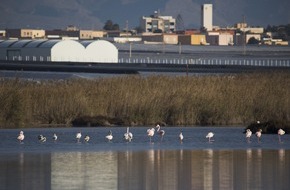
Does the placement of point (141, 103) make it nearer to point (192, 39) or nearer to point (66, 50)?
point (66, 50)

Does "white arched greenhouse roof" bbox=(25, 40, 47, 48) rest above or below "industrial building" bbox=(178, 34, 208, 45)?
above

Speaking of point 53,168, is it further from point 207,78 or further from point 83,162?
point 207,78

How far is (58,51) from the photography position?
10306 cm

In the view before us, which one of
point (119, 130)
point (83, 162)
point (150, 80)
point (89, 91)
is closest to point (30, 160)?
point (83, 162)

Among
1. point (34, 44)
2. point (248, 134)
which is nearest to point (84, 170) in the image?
point (248, 134)

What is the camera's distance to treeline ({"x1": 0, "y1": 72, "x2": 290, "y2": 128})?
1759 inches

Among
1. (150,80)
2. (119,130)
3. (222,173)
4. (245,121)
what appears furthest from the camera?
(150,80)

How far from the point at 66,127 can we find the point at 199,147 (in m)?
9.89

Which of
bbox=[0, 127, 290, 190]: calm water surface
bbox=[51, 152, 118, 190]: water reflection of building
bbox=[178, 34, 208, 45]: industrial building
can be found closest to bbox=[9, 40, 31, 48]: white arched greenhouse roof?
bbox=[0, 127, 290, 190]: calm water surface

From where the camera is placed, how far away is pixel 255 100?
47.2 meters

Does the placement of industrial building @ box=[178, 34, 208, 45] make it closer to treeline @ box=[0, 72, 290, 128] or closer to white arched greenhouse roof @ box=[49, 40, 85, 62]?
white arched greenhouse roof @ box=[49, 40, 85, 62]

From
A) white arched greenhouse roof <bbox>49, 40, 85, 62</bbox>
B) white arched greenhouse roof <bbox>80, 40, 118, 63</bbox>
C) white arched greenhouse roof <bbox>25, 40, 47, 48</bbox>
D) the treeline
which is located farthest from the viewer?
white arched greenhouse roof <bbox>80, 40, 118, 63</bbox>

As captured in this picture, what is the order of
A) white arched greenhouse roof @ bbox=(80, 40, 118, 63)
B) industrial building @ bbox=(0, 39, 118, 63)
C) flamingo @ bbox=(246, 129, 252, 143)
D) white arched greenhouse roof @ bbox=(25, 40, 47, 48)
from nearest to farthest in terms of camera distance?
flamingo @ bbox=(246, 129, 252, 143) → industrial building @ bbox=(0, 39, 118, 63) → white arched greenhouse roof @ bbox=(25, 40, 47, 48) → white arched greenhouse roof @ bbox=(80, 40, 118, 63)

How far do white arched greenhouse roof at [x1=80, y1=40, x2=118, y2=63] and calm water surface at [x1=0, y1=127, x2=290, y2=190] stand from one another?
64603 mm
